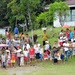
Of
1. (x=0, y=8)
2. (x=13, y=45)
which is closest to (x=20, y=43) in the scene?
(x=13, y=45)

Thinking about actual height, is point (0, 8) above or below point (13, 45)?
above

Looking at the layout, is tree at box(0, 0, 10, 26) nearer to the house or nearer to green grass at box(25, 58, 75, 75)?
the house

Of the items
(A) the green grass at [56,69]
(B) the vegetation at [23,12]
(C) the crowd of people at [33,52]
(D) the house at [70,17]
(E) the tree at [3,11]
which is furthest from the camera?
(E) the tree at [3,11]

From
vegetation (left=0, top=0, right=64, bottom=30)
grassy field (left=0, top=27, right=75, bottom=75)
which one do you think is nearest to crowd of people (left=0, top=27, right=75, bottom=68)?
grassy field (left=0, top=27, right=75, bottom=75)

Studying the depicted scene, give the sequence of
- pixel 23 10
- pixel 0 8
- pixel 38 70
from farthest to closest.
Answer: pixel 0 8, pixel 23 10, pixel 38 70

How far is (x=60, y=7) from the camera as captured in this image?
3475 cm

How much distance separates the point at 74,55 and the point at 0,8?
2747 centimetres

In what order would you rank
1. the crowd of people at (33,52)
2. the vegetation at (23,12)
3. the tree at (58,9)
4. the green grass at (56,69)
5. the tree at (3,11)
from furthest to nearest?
the tree at (3,11), the tree at (58,9), the vegetation at (23,12), the crowd of people at (33,52), the green grass at (56,69)

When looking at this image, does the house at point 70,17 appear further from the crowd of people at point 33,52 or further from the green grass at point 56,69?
the green grass at point 56,69

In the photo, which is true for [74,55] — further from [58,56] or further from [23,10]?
[23,10]

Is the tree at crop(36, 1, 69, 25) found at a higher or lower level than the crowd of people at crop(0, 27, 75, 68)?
higher

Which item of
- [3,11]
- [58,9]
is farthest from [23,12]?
[3,11]

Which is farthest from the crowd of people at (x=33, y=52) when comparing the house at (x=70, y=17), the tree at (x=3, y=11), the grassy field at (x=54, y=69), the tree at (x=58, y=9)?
the tree at (x=3, y=11)

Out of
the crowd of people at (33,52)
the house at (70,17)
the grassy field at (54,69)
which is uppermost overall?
the house at (70,17)
